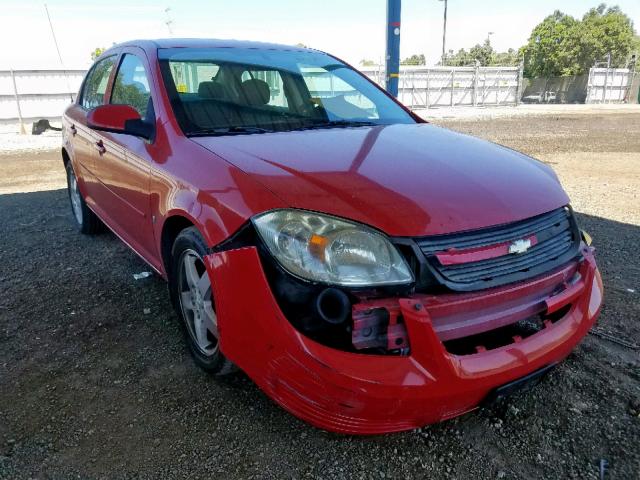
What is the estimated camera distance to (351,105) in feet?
10.1

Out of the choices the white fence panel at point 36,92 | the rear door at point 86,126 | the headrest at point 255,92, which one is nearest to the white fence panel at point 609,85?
the white fence panel at point 36,92

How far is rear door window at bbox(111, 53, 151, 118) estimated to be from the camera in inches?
111

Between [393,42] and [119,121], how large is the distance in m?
7.07

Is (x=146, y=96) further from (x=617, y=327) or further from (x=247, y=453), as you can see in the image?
(x=617, y=327)

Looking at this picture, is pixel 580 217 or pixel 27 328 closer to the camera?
pixel 27 328

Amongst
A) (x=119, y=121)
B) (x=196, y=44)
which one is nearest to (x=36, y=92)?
(x=196, y=44)

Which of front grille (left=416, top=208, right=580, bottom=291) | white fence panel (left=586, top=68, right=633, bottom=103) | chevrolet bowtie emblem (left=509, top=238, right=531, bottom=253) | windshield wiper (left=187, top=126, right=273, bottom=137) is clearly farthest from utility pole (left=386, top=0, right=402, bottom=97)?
white fence panel (left=586, top=68, right=633, bottom=103)

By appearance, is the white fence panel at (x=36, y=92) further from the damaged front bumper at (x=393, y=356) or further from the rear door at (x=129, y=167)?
the damaged front bumper at (x=393, y=356)

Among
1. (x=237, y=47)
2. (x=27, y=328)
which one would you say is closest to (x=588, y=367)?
(x=237, y=47)

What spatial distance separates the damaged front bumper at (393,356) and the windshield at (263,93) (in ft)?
3.35

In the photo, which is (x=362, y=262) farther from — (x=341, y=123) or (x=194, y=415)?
(x=341, y=123)

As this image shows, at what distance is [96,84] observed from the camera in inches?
159

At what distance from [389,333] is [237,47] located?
2.34m

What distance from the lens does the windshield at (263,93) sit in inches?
103
